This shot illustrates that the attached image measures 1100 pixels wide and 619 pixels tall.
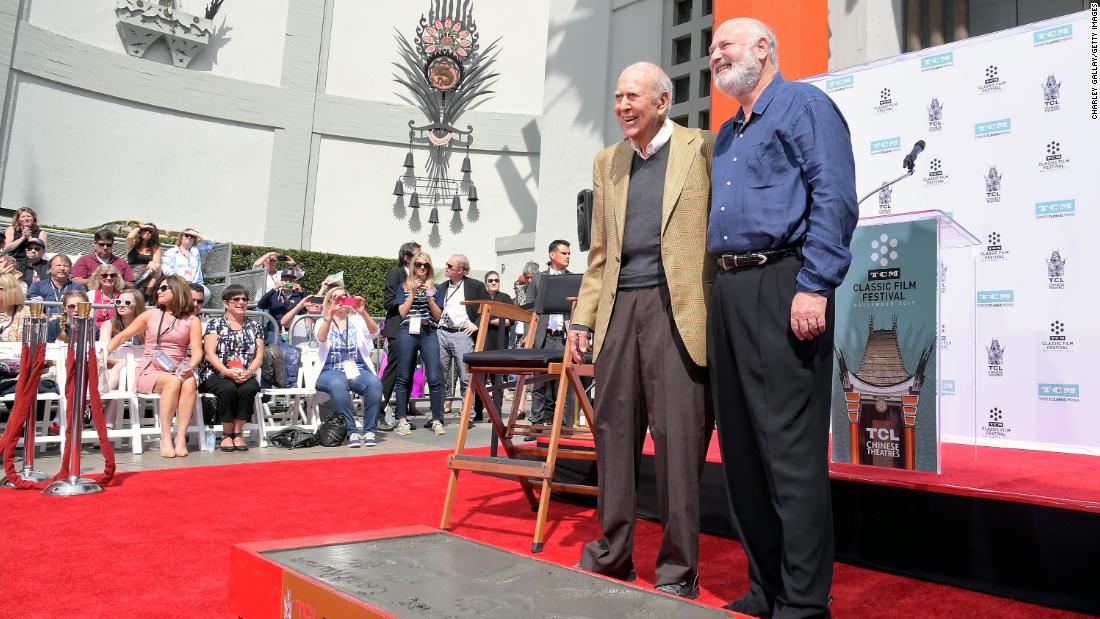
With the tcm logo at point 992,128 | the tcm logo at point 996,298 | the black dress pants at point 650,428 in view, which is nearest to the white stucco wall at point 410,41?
the tcm logo at point 992,128

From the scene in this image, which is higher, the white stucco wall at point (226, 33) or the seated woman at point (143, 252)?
the white stucco wall at point (226, 33)

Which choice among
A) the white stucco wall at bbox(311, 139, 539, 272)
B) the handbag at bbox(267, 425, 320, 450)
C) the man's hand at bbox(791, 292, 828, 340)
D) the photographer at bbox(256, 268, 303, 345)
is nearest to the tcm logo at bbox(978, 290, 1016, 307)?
the man's hand at bbox(791, 292, 828, 340)

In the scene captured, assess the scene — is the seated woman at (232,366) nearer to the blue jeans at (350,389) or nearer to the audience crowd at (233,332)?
the audience crowd at (233,332)

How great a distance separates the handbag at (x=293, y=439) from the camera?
6.00 m

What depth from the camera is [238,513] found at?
142 inches

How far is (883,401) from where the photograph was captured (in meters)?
3.67

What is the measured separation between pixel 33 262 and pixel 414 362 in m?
4.24

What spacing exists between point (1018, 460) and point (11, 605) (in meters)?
4.65

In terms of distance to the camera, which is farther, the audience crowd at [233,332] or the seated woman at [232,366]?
the seated woman at [232,366]

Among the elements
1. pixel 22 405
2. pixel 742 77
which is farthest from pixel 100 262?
pixel 742 77

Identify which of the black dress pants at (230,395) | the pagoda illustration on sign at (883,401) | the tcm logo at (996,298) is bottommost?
the black dress pants at (230,395)

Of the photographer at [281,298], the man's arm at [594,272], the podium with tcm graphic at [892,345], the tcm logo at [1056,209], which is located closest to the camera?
the man's arm at [594,272]

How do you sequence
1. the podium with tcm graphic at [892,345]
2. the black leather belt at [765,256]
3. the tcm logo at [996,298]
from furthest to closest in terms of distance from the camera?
the tcm logo at [996,298], the podium with tcm graphic at [892,345], the black leather belt at [765,256]

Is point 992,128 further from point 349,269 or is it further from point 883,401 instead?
point 349,269
